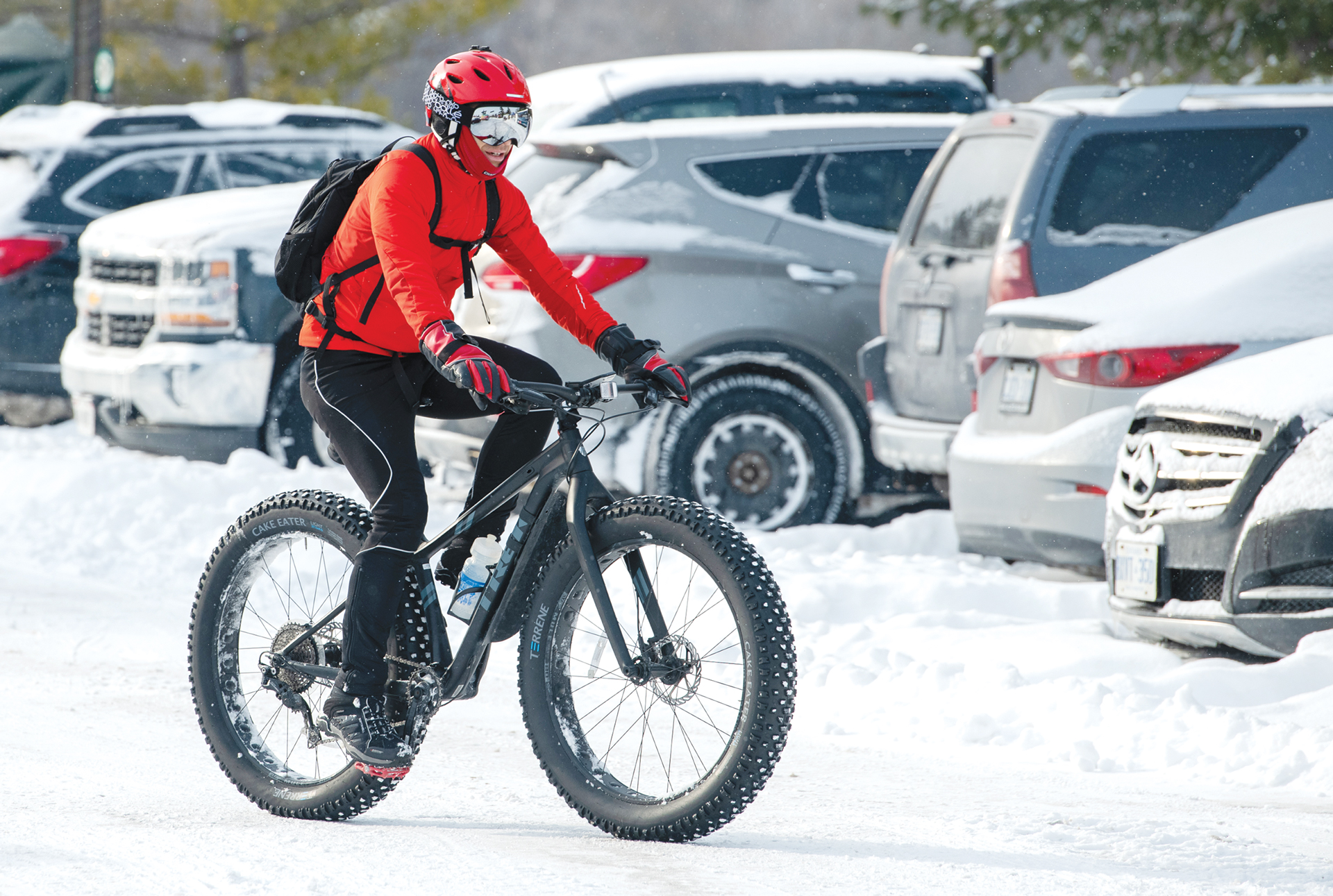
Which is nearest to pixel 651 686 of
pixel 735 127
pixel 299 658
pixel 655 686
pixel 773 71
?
pixel 655 686

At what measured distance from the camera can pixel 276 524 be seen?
4715 millimetres

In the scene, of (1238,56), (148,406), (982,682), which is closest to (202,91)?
(1238,56)

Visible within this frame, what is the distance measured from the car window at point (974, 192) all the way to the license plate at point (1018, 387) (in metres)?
1.08

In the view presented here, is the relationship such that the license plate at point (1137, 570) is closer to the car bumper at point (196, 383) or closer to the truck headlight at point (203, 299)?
the car bumper at point (196, 383)

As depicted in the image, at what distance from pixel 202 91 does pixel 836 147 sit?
25.4 metres

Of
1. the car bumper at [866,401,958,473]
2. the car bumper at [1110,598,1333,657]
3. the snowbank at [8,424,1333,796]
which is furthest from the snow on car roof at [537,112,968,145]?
the car bumper at [1110,598,1333,657]

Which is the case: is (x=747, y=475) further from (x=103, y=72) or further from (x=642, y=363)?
(x=103, y=72)

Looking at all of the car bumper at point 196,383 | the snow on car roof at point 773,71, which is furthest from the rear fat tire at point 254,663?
the snow on car roof at point 773,71

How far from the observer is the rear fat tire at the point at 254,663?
455 centimetres

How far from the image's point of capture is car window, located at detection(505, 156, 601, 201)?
8.75m

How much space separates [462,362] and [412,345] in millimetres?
587

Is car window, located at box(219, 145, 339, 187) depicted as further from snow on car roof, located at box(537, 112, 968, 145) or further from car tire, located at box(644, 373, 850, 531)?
car tire, located at box(644, 373, 850, 531)

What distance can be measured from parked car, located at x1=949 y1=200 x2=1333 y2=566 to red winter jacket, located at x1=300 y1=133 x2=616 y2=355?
101 inches

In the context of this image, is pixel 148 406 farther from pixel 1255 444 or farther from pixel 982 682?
pixel 1255 444
